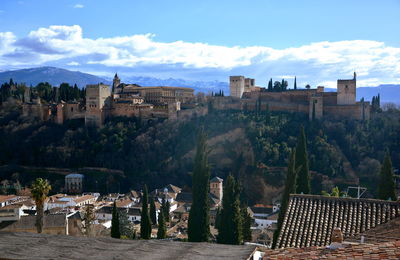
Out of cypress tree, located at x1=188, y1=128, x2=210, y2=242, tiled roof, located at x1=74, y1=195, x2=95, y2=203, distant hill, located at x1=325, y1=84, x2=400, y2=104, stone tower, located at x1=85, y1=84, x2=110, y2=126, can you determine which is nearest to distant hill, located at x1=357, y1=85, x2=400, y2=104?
distant hill, located at x1=325, y1=84, x2=400, y2=104

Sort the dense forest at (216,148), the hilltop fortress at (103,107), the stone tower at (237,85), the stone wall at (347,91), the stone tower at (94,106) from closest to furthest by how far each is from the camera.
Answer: the dense forest at (216,148) → the stone wall at (347,91) → the hilltop fortress at (103,107) → the stone tower at (94,106) → the stone tower at (237,85)

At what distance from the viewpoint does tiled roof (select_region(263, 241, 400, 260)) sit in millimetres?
6070

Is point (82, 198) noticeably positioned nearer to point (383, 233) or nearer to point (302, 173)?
point (302, 173)

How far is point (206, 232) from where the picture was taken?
87.1ft

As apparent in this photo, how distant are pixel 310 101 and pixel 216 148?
48.8 ft

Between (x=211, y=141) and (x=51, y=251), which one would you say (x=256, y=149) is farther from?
(x=51, y=251)

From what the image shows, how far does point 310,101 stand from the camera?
5669 centimetres

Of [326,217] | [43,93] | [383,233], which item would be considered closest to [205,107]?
[43,93]

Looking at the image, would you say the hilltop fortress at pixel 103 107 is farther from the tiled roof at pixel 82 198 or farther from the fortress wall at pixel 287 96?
the tiled roof at pixel 82 198

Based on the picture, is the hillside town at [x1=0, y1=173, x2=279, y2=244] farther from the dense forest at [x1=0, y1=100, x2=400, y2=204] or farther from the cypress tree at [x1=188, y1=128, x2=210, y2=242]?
the dense forest at [x1=0, y1=100, x2=400, y2=204]

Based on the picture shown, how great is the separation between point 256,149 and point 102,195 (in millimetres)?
20890

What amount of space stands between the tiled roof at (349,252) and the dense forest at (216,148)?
38.3 meters

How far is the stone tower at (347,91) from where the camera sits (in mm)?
56688

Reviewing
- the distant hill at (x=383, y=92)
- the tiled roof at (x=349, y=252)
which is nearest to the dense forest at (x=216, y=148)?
the tiled roof at (x=349, y=252)
